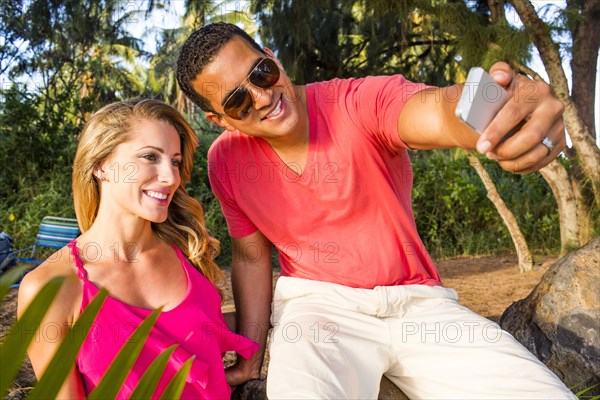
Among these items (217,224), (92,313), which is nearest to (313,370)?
(92,313)

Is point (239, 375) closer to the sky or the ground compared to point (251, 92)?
closer to the ground

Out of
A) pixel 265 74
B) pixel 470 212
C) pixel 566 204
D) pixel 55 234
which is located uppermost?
pixel 265 74

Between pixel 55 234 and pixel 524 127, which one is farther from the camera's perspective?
pixel 55 234

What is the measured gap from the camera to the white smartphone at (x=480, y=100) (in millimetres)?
1131

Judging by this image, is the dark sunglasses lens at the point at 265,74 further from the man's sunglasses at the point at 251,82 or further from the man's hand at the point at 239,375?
the man's hand at the point at 239,375

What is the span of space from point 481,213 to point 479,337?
7351mm

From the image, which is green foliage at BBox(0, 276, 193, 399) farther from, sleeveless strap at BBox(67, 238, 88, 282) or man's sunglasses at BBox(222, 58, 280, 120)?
man's sunglasses at BBox(222, 58, 280, 120)

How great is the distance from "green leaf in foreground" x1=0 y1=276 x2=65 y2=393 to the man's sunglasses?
5.00 feet

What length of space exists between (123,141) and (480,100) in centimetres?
132

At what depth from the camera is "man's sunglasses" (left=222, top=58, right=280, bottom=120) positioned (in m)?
2.19

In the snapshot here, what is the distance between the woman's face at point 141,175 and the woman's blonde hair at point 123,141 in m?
0.03

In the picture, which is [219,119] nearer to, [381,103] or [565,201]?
[381,103]

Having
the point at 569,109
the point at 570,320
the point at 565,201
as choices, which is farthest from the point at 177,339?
the point at 565,201

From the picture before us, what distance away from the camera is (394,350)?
210 centimetres
